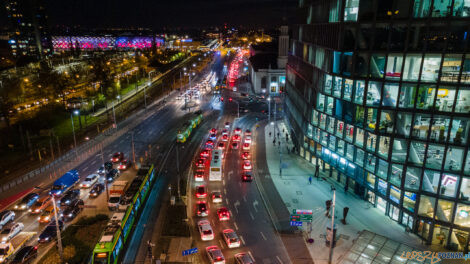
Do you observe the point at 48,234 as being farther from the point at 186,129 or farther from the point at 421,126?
the point at 421,126

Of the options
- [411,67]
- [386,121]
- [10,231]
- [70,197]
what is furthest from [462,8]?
[10,231]

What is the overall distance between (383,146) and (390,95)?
7016 millimetres

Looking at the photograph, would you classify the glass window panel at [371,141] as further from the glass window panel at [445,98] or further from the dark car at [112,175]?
the dark car at [112,175]

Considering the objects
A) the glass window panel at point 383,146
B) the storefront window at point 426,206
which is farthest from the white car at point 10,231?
the storefront window at point 426,206

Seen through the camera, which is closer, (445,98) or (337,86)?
(445,98)

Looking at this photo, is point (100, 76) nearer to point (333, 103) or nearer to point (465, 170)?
point (333, 103)

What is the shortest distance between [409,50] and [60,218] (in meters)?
50.2

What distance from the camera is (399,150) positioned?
43.0 metres

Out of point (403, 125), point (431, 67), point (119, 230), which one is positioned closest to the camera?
point (119, 230)

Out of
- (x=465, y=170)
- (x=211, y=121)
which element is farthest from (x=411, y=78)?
(x=211, y=121)

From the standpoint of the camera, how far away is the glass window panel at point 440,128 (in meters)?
38.9

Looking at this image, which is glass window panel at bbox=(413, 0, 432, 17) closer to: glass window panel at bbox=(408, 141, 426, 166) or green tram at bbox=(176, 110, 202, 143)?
glass window panel at bbox=(408, 141, 426, 166)

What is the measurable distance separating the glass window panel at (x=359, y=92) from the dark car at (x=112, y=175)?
42.4 meters

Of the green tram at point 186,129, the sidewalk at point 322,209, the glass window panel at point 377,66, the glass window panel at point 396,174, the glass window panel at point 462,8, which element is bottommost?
the sidewalk at point 322,209
